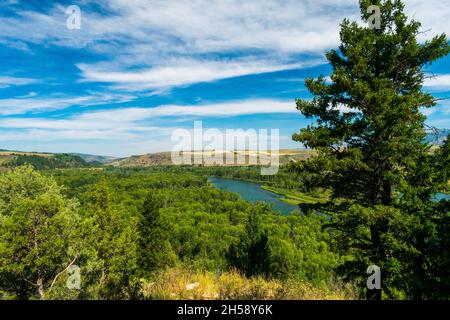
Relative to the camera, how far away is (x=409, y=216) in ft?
32.2

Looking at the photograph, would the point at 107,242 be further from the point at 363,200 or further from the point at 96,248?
the point at 363,200

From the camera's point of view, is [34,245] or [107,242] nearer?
[34,245]

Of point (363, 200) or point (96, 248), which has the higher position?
point (363, 200)

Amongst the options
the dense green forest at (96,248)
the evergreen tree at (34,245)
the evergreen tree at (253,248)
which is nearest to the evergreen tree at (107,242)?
the dense green forest at (96,248)

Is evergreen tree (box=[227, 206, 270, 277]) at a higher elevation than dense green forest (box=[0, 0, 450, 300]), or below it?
below

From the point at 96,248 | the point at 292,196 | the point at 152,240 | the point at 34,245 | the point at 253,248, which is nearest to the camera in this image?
the point at 34,245

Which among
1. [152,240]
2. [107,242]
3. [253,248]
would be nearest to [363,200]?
[253,248]

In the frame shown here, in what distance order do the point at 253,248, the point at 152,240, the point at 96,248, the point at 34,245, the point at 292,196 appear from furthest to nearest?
1. the point at 292,196
2. the point at 152,240
3. the point at 253,248
4. the point at 96,248
5. the point at 34,245

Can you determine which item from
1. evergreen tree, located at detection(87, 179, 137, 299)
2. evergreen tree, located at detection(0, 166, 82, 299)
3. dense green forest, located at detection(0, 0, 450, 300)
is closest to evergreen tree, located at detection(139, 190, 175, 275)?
evergreen tree, located at detection(87, 179, 137, 299)

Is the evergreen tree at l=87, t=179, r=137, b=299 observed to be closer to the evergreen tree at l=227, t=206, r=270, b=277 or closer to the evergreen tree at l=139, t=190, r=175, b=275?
the evergreen tree at l=139, t=190, r=175, b=275

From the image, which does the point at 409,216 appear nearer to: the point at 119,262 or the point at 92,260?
the point at 92,260

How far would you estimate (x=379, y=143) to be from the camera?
10164 millimetres

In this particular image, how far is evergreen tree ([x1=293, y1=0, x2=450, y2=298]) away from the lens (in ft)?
32.4
